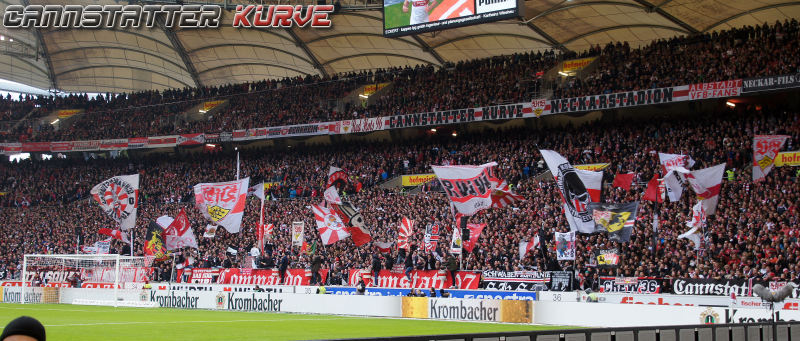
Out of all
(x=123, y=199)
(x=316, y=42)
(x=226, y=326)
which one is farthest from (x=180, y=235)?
(x=316, y=42)

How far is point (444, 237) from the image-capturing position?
3716 centimetres

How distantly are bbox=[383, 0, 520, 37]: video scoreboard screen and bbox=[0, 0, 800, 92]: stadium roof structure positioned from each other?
3567mm

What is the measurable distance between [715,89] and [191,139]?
3344cm

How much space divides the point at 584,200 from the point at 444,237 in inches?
420

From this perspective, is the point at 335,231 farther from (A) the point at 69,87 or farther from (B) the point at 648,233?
(A) the point at 69,87

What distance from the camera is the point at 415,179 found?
47.2 meters

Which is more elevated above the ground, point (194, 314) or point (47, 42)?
point (47, 42)

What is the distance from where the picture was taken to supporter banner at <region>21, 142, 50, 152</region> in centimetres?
6203

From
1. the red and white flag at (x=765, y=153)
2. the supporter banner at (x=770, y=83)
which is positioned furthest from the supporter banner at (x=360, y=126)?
the red and white flag at (x=765, y=153)

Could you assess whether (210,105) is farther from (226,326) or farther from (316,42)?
(226,326)

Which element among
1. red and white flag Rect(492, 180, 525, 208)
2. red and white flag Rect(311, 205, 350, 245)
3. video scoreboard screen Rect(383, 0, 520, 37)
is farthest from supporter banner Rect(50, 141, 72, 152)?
red and white flag Rect(492, 180, 525, 208)

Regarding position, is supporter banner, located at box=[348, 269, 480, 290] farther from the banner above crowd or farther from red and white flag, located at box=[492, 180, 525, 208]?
the banner above crowd

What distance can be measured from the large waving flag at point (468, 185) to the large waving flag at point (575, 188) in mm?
3517

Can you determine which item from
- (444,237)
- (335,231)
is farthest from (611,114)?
(335,231)
